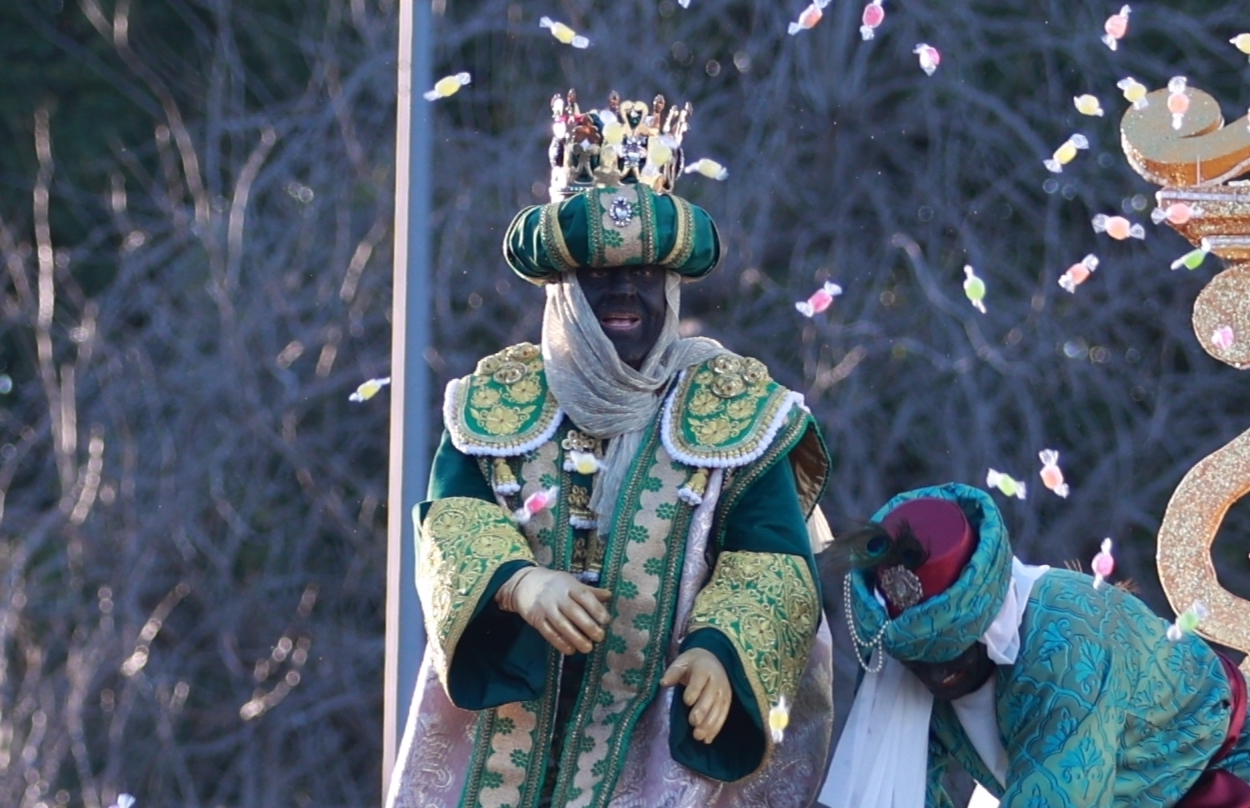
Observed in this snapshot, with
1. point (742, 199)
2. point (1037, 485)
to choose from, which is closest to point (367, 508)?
point (742, 199)

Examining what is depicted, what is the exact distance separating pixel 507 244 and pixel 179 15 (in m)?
5.80

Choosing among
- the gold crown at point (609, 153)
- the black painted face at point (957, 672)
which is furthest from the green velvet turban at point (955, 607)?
the gold crown at point (609, 153)

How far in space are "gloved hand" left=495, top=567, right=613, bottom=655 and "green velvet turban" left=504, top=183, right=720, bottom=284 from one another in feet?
1.99

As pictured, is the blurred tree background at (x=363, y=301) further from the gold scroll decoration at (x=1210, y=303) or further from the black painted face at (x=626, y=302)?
the black painted face at (x=626, y=302)

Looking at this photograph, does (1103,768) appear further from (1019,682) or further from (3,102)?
(3,102)

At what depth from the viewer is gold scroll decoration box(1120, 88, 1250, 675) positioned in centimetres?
496

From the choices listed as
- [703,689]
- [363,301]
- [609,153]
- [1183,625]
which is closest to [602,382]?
[609,153]

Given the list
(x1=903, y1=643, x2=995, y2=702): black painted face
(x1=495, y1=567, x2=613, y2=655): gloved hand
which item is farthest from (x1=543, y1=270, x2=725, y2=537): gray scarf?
(x1=903, y1=643, x2=995, y2=702): black painted face

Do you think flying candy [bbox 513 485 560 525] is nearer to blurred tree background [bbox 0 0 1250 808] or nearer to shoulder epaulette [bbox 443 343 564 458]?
shoulder epaulette [bbox 443 343 564 458]

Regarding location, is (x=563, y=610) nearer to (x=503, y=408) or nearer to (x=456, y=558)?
(x=456, y=558)

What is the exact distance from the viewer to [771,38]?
9.37 meters

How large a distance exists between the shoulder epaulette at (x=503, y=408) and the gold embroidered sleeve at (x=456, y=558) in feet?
0.40

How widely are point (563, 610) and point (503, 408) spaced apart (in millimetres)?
585

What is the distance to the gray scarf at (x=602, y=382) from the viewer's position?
4688 mm
